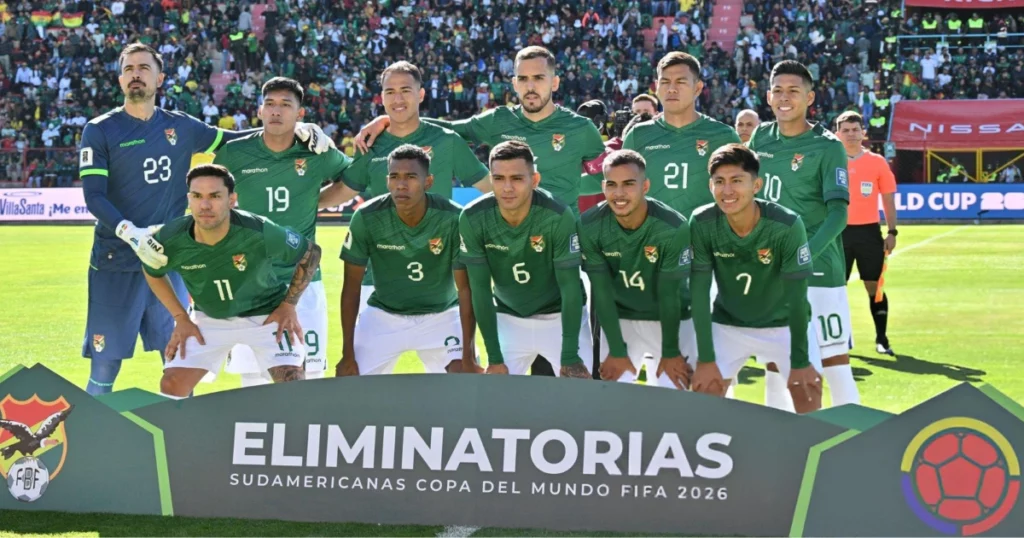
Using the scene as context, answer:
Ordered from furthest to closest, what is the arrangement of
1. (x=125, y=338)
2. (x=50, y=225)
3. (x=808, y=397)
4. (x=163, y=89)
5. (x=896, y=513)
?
(x=163, y=89) → (x=50, y=225) → (x=125, y=338) → (x=808, y=397) → (x=896, y=513)

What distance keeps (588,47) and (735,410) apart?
29.7 m

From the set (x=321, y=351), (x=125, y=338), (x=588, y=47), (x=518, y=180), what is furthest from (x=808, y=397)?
(x=588, y=47)

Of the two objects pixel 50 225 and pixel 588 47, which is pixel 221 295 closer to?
pixel 50 225

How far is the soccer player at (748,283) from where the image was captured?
589 centimetres

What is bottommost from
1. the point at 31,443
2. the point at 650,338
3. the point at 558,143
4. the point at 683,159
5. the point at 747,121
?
the point at 31,443

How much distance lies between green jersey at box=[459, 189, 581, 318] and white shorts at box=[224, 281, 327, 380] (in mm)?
1391

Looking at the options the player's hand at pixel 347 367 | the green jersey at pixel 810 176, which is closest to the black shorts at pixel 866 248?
the green jersey at pixel 810 176

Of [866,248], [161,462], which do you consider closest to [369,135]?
[161,462]

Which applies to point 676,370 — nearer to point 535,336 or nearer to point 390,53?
point 535,336

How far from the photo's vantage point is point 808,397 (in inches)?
233

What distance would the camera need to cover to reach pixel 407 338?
6.66 meters

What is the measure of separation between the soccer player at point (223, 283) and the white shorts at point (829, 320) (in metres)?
2.77

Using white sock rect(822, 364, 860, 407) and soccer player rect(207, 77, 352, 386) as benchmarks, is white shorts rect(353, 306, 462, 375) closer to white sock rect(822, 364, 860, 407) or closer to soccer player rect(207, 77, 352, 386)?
soccer player rect(207, 77, 352, 386)

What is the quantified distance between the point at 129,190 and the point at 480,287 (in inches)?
93.9
